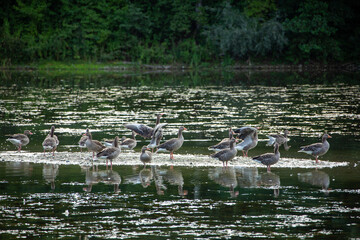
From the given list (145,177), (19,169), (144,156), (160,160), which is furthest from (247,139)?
(19,169)

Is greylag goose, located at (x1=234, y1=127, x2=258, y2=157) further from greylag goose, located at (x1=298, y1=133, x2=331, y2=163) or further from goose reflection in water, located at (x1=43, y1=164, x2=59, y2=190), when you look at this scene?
goose reflection in water, located at (x1=43, y1=164, x2=59, y2=190)

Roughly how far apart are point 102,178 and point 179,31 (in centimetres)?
5054

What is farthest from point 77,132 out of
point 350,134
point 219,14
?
point 219,14

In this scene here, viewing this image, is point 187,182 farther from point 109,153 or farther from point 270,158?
point 109,153

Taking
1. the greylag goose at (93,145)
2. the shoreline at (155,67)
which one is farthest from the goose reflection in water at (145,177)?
the shoreline at (155,67)

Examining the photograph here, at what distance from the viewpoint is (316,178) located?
14516 mm

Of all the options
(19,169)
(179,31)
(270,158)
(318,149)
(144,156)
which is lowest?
(19,169)

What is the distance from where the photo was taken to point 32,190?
13367 millimetres

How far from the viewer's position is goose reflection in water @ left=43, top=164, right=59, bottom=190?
14266mm

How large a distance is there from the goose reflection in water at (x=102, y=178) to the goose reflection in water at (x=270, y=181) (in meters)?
3.48

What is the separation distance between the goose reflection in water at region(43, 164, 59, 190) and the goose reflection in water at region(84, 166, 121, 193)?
2.69 ft

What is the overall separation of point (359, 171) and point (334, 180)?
50.6 inches

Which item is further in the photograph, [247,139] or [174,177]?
[247,139]

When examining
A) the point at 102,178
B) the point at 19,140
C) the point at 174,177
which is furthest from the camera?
the point at 19,140
